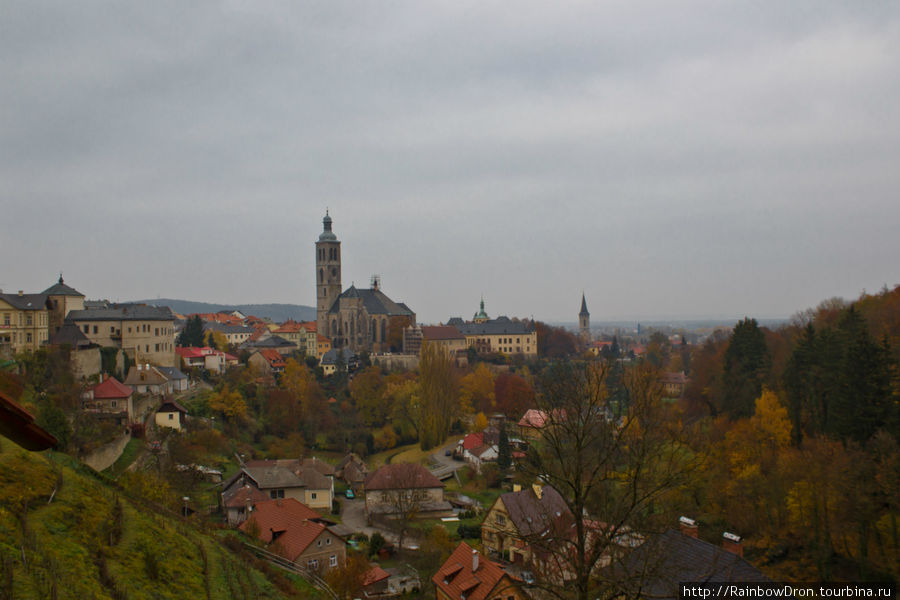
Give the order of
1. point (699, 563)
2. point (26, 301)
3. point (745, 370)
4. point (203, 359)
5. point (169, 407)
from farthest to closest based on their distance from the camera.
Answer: point (203, 359), point (745, 370), point (26, 301), point (169, 407), point (699, 563)

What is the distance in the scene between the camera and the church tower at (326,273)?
97.3m

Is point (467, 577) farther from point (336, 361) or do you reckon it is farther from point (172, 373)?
point (336, 361)

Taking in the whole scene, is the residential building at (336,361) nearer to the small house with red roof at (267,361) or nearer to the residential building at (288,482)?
the small house with red roof at (267,361)

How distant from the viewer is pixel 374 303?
96.1m

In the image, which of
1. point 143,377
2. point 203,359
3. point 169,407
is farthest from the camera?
point 203,359

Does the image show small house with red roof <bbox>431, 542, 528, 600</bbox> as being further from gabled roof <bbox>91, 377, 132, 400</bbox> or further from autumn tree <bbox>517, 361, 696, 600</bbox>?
gabled roof <bbox>91, 377, 132, 400</bbox>

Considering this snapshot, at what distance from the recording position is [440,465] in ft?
162

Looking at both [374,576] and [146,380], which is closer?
[374,576]

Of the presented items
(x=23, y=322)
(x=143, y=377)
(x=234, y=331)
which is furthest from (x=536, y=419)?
(x=234, y=331)

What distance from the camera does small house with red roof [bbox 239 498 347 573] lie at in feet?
77.2

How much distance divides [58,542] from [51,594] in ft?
10.3

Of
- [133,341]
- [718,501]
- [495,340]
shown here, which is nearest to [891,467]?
[718,501]

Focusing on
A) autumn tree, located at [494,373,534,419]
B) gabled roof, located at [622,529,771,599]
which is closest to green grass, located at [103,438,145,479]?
gabled roof, located at [622,529,771,599]

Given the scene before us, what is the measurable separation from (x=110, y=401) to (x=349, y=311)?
59343 millimetres
